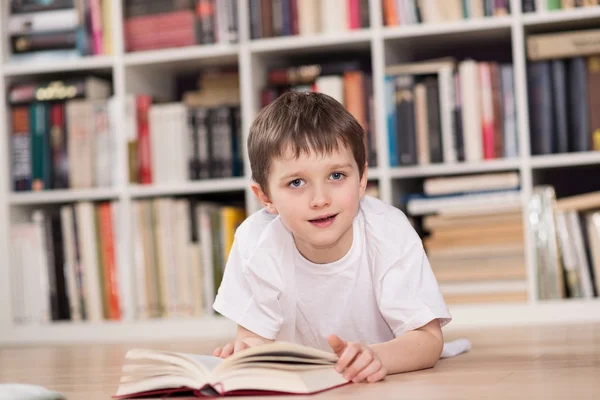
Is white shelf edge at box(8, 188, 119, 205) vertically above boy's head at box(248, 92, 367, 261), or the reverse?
boy's head at box(248, 92, 367, 261)

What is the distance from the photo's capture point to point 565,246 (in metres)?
2.66

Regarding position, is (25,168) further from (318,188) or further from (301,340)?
(318,188)

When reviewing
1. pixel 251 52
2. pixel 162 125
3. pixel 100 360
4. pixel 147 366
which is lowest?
pixel 100 360

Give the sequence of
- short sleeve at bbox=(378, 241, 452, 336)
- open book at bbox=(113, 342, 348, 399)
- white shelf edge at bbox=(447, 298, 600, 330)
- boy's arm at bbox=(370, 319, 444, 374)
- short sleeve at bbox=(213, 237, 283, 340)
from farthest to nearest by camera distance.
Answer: white shelf edge at bbox=(447, 298, 600, 330) < short sleeve at bbox=(213, 237, 283, 340) < short sleeve at bbox=(378, 241, 452, 336) < boy's arm at bbox=(370, 319, 444, 374) < open book at bbox=(113, 342, 348, 399)

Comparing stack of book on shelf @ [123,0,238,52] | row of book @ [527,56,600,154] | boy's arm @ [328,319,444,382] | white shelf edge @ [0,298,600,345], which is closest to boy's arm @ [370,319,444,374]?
boy's arm @ [328,319,444,382]

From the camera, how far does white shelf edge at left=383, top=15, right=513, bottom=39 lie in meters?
2.68

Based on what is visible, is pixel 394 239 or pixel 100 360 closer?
pixel 394 239

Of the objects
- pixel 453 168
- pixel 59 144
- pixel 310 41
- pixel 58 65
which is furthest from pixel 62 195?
pixel 453 168

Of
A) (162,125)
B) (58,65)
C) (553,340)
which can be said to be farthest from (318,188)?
(58,65)

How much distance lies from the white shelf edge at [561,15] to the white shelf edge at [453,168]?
1.27ft

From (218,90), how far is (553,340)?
1.42m

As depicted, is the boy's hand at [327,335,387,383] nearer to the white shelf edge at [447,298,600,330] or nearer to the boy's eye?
the boy's eye

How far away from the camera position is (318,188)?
1438mm

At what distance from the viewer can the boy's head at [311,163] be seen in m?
1.43
